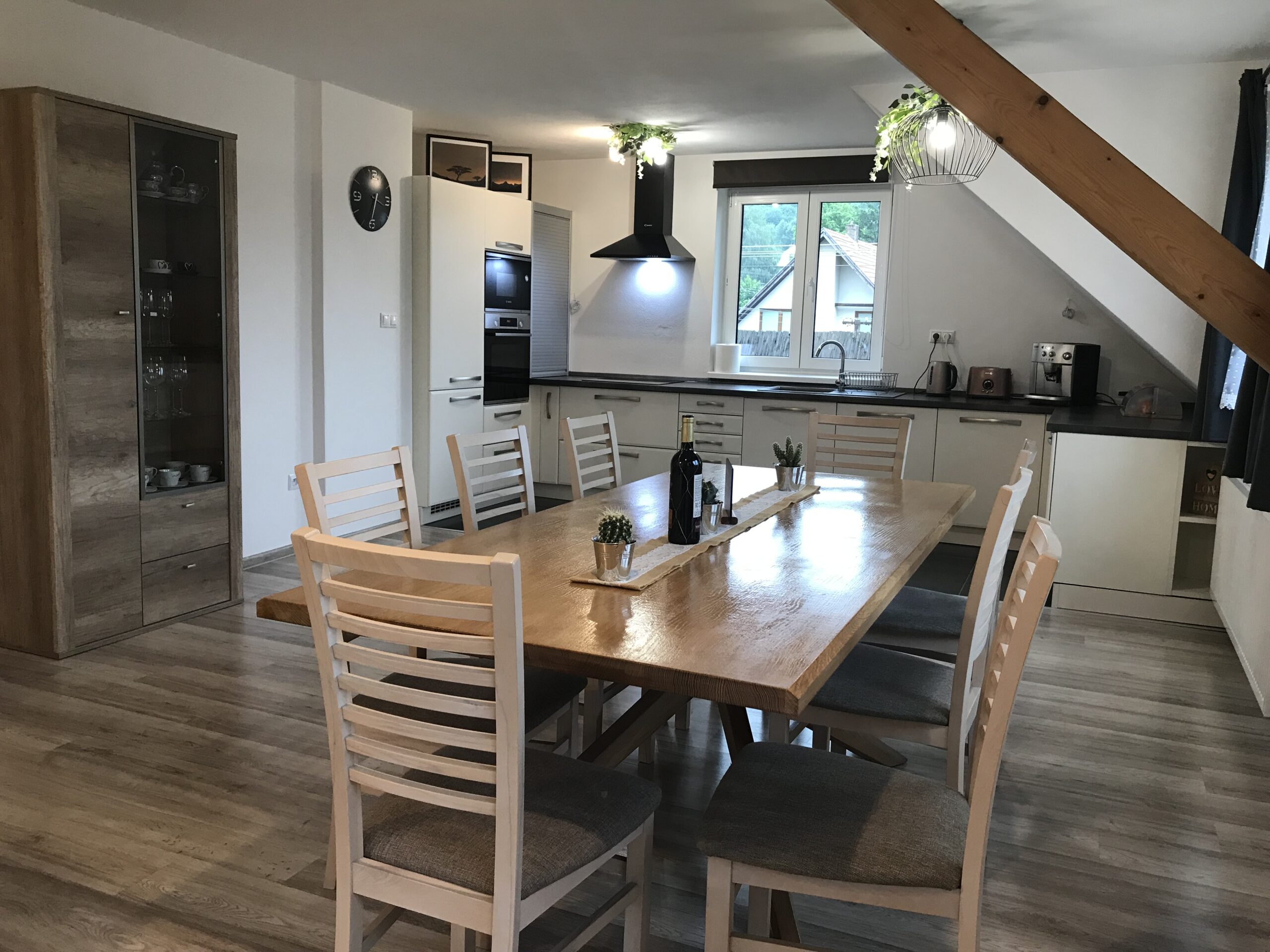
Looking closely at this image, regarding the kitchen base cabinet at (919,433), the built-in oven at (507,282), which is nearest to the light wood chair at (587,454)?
the kitchen base cabinet at (919,433)

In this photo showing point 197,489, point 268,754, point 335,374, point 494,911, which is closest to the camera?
point 494,911

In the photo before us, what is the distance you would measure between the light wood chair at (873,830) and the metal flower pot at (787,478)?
1.43 m

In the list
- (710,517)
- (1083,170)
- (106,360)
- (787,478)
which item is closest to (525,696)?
(710,517)

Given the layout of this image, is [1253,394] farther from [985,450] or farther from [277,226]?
[277,226]

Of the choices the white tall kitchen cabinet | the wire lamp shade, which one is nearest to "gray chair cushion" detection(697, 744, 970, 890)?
the wire lamp shade

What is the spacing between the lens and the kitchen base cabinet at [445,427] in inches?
228

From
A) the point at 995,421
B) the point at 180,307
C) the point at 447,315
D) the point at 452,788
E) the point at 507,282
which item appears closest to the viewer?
the point at 452,788

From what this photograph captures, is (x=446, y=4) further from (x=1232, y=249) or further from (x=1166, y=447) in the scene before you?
(x=1166, y=447)

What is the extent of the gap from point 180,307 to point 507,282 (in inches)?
104

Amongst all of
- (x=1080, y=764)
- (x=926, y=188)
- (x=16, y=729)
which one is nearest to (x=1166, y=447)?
(x=1080, y=764)

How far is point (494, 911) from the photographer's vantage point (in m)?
1.39

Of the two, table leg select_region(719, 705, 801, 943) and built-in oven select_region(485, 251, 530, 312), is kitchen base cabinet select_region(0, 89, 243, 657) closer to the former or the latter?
built-in oven select_region(485, 251, 530, 312)

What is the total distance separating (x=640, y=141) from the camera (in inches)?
230

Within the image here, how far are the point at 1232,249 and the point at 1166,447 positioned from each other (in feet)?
6.50
